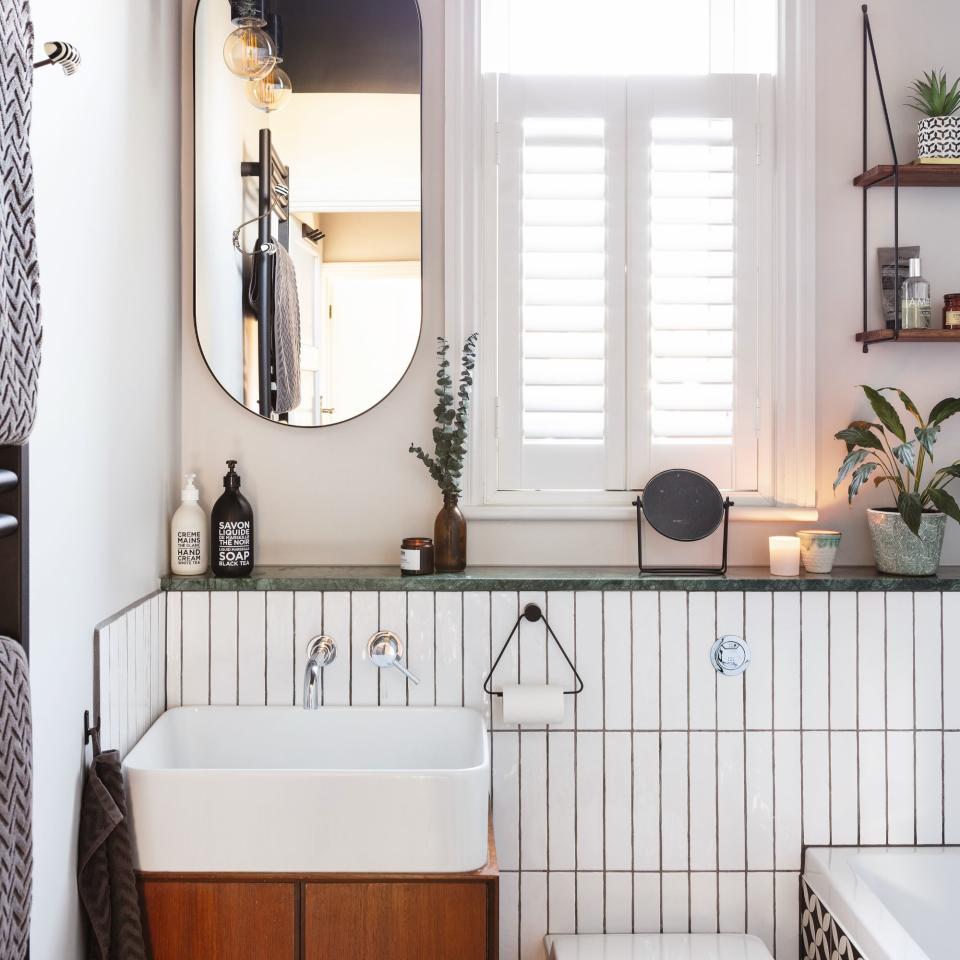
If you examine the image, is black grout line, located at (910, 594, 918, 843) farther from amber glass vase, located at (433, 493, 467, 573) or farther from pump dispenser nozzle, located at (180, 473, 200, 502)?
pump dispenser nozzle, located at (180, 473, 200, 502)

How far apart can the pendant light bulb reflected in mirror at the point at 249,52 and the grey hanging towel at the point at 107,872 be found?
1.35m

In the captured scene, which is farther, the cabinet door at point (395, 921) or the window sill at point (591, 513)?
the window sill at point (591, 513)

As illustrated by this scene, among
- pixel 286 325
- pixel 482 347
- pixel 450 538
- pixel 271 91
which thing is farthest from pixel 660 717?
pixel 271 91

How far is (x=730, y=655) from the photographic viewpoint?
5.59 ft

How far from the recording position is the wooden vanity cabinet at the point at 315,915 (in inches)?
52.4

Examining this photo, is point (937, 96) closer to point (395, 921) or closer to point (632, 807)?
point (632, 807)

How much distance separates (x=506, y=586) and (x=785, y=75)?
128 centimetres

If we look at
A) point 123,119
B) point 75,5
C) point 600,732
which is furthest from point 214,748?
point 75,5

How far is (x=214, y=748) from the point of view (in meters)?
1.68

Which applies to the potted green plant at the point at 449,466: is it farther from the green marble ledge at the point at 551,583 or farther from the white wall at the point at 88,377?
the white wall at the point at 88,377

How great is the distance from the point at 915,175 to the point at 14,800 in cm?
195

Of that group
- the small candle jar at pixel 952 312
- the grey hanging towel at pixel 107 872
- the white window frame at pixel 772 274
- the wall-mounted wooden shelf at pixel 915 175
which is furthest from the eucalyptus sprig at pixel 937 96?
the grey hanging towel at pixel 107 872

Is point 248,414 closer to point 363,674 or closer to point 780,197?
point 363,674

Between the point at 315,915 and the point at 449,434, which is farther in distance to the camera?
the point at 449,434
